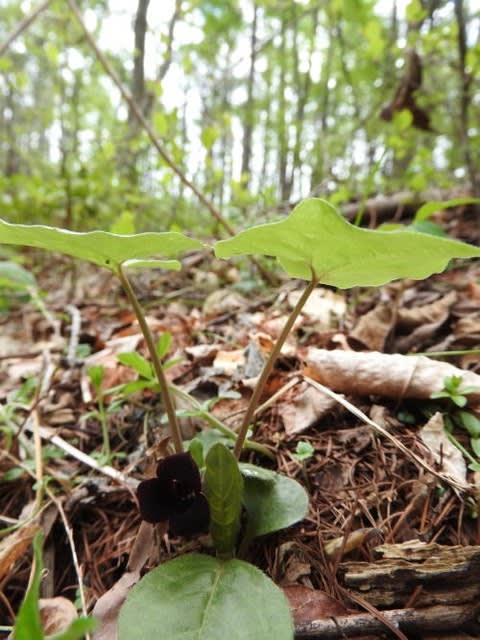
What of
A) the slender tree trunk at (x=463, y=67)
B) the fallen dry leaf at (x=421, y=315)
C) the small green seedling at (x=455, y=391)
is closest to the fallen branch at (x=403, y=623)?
the small green seedling at (x=455, y=391)

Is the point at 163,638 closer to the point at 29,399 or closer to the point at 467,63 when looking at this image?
the point at 29,399

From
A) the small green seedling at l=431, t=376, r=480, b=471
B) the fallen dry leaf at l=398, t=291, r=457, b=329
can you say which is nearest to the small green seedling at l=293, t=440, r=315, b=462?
the small green seedling at l=431, t=376, r=480, b=471

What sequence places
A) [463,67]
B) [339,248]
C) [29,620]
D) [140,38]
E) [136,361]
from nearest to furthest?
[29,620] → [339,248] → [136,361] → [463,67] → [140,38]

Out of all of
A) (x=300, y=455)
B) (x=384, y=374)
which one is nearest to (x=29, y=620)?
(x=300, y=455)

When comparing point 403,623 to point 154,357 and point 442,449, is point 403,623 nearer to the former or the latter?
point 442,449

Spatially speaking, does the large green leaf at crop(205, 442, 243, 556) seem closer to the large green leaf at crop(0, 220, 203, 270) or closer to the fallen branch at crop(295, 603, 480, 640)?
the fallen branch at crop(295, 603, 480, 640)
